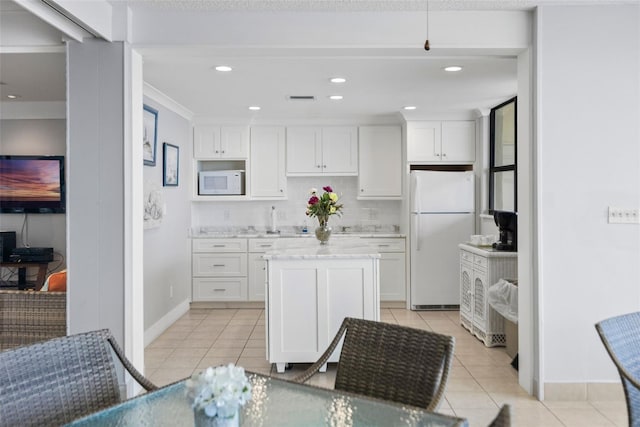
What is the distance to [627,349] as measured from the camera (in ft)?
5.85

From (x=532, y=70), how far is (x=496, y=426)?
8.54 feet

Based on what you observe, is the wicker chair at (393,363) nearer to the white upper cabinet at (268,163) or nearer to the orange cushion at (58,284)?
the orange cushion at (58,284)

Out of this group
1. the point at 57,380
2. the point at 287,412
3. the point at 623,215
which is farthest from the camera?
the point at 623,215

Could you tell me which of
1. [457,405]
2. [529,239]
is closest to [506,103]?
[529,239]

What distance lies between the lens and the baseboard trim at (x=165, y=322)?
4400 mm

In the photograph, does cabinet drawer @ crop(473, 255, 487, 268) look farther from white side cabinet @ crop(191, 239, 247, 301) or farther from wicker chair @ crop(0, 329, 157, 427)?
wicker chair @ crop(0, 329, 157, 427)

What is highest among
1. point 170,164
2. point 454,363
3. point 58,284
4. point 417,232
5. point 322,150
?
point 322,150

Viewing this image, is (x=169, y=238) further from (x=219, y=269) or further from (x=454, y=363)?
(x=454, y=363)

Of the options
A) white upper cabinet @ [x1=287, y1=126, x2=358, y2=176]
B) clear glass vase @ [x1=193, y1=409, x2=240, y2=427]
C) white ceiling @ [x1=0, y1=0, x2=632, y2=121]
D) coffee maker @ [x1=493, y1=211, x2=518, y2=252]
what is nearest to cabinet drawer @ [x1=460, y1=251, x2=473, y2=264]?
coffee maker @ [x1=493, y1=211, x2=518, y2=252]

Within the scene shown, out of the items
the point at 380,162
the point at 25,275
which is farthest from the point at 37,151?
the point at 380,162

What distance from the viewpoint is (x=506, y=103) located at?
199 inches

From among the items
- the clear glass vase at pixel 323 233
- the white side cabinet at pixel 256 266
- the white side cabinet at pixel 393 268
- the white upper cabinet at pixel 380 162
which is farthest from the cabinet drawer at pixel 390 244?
the clear glass vase at pixel 323 233

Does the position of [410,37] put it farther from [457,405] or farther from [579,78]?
[457,405]

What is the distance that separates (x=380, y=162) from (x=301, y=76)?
2304 mm
